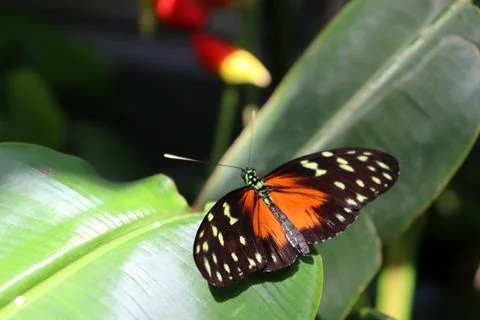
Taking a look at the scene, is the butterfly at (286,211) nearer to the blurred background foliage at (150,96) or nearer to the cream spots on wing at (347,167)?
the cream spots on wing at (347,167)

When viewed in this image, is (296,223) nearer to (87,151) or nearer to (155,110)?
(87,151)

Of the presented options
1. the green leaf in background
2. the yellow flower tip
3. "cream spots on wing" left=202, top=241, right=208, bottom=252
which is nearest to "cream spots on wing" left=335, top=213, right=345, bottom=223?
"cream spots on wing" left=202, top=241, right=208, bottom=252

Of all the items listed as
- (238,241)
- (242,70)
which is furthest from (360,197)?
(242,70)

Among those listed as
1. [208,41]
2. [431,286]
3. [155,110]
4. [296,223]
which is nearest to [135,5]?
[155,110]

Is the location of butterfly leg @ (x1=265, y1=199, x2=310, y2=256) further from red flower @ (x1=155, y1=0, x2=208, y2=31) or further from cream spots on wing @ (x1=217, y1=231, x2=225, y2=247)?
red flower @ (x1=155, y1=0, x2=208, y2=31)

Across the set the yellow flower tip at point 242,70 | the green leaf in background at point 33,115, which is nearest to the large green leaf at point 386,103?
the yellow flower tip at point 242,70

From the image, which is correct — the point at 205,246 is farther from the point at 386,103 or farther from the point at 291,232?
the point at 386,103
